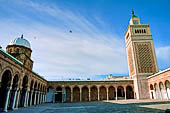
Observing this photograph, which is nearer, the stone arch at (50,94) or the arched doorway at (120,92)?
the stone arch at (50,94)

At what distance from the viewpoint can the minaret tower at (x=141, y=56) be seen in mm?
25959

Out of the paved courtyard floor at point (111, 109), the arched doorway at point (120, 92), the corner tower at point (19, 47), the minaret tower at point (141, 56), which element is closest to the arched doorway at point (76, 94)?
the arched doorway at point (120, 92)

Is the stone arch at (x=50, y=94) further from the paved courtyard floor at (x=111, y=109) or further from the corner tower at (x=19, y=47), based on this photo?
the paved courtyard floor at (x=111, y=109)

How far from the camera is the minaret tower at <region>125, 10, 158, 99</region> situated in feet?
85.2

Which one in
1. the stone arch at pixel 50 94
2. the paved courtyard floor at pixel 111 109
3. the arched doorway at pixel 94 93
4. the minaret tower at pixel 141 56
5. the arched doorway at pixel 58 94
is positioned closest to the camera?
the paved courtyard floor at pixel 111 109

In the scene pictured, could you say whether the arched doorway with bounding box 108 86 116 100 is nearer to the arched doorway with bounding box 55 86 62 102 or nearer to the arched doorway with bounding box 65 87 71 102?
the arched doorway with bounding box 65 87 71 102

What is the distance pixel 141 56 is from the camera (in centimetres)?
2802

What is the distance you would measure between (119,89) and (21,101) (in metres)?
22.0

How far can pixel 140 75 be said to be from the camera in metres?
26.5

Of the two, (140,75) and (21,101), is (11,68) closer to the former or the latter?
(21,101)

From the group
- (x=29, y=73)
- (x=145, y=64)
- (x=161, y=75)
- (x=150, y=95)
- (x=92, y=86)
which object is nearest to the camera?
(x=29, y=73)

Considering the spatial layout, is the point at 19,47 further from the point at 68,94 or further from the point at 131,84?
the point at 131,84

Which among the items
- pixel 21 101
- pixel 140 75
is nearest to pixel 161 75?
pixel 140 75

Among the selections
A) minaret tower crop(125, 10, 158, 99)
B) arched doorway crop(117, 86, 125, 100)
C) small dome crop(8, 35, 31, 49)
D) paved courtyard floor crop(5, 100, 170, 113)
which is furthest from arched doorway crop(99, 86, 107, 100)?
small dome crop(8, 35, 31, 49)
